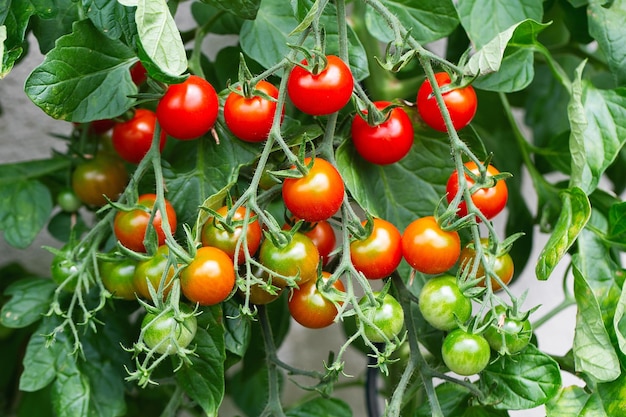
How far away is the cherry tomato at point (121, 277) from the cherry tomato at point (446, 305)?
0.23 metres

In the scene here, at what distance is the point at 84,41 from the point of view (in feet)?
1.85

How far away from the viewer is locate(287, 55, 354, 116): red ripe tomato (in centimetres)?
49

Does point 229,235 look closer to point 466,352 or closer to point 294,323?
point 466,352

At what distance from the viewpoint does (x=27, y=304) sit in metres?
0.67

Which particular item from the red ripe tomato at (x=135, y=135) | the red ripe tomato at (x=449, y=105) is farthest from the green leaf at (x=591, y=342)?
the red ripe tomato at (x=135, y=135)

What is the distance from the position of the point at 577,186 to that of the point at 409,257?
0.58 feet

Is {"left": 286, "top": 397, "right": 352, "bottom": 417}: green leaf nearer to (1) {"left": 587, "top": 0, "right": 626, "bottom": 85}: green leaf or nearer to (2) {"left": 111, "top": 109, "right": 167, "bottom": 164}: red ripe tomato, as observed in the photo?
(2) {"left": 111, "top": 109, "right": 167, "bottom": 164}: red ripe tomato

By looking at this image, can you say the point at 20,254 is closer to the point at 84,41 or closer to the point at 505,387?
the point at 84,41

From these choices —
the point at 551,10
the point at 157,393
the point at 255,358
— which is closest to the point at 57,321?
the point at 255,358

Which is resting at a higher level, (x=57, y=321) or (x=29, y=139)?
(x=57, y=321)

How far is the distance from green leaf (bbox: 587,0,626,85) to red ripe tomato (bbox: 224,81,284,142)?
315 mm

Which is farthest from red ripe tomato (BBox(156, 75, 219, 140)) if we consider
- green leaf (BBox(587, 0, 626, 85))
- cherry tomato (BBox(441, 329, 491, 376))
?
green leaf (BBox(587, 0, 626, 85))

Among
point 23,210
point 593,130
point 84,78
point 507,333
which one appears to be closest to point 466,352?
point 507,333

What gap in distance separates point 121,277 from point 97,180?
16 cm
